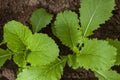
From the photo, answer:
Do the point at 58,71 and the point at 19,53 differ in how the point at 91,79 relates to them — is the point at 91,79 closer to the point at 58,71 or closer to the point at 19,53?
the point at 58,71

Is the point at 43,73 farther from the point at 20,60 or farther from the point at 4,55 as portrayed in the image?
the point at 4,55

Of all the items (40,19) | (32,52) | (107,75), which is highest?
(40,19)

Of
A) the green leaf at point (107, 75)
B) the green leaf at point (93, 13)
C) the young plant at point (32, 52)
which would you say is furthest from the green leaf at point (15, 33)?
the green leaf at point (107, 75)

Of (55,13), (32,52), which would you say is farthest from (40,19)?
(32,52)

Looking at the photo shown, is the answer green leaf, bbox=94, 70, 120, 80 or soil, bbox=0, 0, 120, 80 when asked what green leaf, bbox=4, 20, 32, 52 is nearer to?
soil, bbox=0, 0, 120, 80

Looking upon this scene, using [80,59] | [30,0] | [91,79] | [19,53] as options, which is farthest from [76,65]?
[30,0]

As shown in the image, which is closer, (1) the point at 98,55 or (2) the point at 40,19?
(1) the point at 98,55

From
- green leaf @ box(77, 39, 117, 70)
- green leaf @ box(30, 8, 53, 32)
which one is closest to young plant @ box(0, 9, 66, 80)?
green leaf @ box(30, 8, 53, 32)
